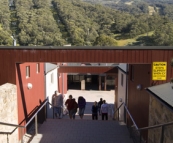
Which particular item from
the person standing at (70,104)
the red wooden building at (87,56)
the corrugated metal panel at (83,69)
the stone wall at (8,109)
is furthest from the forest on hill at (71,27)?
the stone wall at (8,109)

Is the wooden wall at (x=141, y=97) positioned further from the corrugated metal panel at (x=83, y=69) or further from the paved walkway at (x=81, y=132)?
the corrugated metal panel at (x=83, y=69)

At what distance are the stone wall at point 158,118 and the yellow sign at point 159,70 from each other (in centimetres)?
87

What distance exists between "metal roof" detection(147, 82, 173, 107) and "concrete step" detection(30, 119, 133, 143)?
7.61 ft

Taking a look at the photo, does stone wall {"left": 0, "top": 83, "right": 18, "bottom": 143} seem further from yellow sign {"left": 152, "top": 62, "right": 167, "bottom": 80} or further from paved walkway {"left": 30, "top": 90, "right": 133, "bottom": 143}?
yellow sign {"left": 152, "top": 62, "right": 167, "bottom": 80}

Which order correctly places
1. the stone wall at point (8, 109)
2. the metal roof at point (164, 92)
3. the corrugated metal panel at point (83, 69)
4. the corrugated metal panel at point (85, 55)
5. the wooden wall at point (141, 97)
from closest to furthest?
the metal roof at point (164, 92)
the stone wall at point (8, 109)
the corrugated metal panel at point (85, 55)
the wooden wall at point (141, 97)
the corrugated metal panel at point (83, 69)

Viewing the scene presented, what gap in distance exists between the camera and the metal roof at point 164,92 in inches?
225

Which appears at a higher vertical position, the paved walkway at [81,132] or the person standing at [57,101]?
the person standing at [57,101]

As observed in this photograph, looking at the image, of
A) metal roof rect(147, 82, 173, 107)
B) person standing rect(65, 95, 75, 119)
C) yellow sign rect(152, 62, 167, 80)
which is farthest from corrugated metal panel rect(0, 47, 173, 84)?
person standing rect(65, 95, 75, 119)

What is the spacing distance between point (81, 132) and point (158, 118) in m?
3.52

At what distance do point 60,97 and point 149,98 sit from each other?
16.3 ft

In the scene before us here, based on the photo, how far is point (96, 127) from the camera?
9805 millimetres

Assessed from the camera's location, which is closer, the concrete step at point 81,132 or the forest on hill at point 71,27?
the concrete step at point 81,132

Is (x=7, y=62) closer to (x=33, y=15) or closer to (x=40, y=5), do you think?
(x=33, y=15)

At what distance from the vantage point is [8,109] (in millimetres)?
7531
